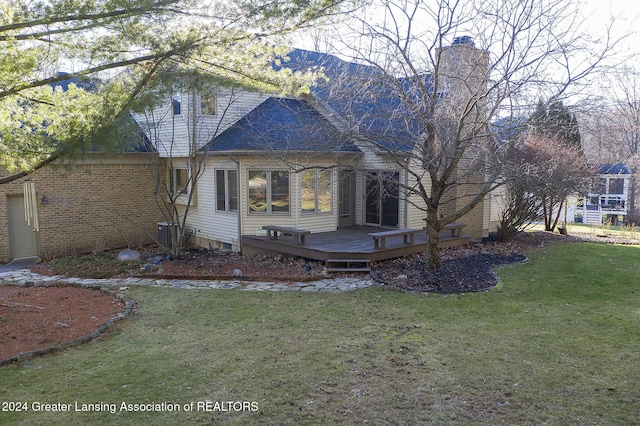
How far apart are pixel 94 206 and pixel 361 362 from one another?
1187 cm

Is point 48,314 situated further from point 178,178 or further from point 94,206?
point 178,178

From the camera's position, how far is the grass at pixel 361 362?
4.23 metres

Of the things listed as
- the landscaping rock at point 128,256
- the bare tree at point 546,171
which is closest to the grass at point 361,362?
the bare tree at point 546,171

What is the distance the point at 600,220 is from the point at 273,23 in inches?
1093

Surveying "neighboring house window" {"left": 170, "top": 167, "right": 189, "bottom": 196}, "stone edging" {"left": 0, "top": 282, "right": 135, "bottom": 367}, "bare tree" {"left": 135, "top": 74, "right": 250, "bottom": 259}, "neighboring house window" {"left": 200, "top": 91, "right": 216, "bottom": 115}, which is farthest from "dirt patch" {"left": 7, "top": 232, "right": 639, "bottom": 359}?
"neighboring house window" {"left": 200, "top": 91, "right": 216, "bottom": 115}

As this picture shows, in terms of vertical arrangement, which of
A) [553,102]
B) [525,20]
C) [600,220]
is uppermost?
[525,20]

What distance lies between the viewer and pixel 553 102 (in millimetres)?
8688

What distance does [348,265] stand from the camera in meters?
10.8

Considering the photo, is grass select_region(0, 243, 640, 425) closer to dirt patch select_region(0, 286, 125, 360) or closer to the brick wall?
dirt patch select_region(0, 286, 125, 360)

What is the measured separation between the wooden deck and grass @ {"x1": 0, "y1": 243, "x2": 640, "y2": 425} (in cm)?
223

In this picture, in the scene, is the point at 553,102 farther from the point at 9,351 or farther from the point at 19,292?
the point at 19,292

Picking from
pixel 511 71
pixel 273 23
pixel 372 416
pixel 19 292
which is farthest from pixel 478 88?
pixel 19 292

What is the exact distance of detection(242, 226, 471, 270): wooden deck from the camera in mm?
10797

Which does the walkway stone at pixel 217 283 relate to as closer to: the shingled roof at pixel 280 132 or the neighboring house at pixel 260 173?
the shingled roof at pixel 280 132
